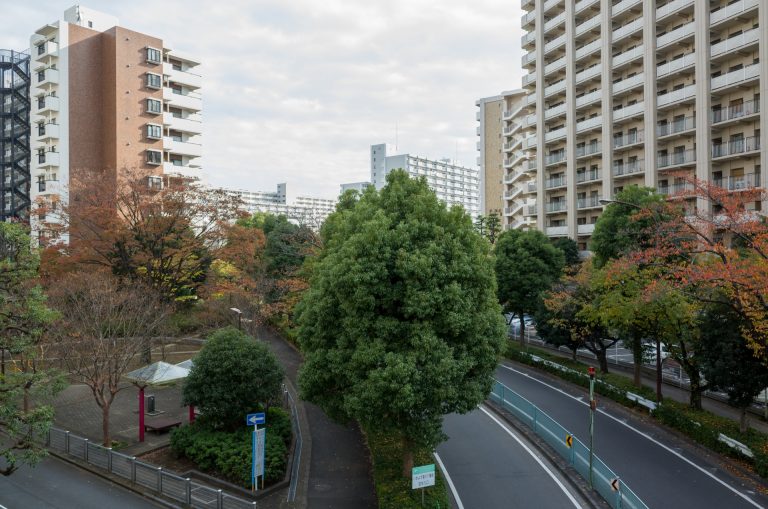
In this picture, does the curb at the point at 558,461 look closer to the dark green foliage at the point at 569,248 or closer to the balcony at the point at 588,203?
the dark green foliage at the point at 569,248

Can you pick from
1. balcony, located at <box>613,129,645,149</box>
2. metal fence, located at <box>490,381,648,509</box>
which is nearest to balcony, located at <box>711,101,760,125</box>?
balcony, located at <box>613,129,645,149</box>

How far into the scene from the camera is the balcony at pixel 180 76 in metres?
51.5

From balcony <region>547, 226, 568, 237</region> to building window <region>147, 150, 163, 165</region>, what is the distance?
37020mm

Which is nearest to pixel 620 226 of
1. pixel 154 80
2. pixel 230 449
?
pixel 230 449

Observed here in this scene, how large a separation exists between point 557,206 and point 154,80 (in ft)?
127

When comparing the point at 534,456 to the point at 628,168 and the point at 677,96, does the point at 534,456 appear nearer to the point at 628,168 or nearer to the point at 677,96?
the point at 677,96

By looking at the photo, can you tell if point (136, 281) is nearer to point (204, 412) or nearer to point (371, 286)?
point (204, 412)

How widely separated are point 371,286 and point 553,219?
143ft

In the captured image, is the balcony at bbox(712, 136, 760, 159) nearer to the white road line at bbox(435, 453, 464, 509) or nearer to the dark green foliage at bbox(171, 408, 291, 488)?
the white road line at bbox(435, 453, 464, 509)

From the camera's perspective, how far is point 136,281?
1095 inches

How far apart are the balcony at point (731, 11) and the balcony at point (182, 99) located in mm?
43477

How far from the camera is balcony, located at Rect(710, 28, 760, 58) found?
113 feet

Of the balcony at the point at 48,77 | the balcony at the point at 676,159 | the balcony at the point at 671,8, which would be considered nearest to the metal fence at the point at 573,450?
the balcony at the point at 676,159

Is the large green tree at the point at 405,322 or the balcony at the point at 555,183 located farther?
the balcony at the point at 555,183
